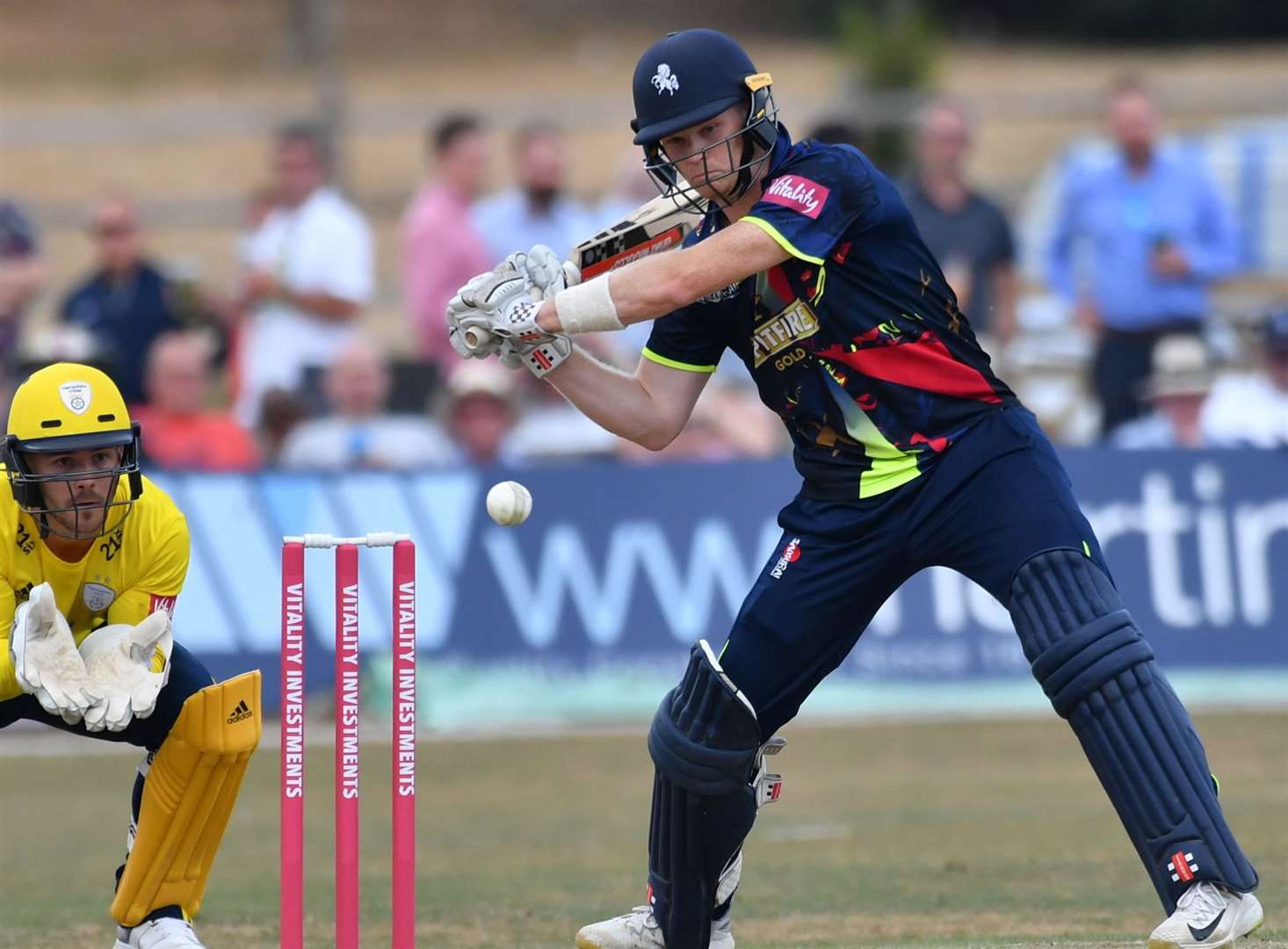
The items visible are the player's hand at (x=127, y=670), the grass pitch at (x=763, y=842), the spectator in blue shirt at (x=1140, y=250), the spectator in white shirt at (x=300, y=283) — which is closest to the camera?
the player's hand at (x=127, y=670)

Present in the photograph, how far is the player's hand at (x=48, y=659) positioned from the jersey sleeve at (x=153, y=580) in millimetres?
252

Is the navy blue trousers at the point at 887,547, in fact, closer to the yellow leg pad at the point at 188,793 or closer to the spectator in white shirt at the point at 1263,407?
the yellow leg pad at the point at 188,793

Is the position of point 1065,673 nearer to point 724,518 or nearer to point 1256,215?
point 724,518

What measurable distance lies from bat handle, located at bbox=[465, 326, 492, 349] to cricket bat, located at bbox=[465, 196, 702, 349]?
19.4 inches

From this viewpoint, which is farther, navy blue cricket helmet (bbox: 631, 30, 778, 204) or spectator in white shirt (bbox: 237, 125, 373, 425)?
spectator in white shirt (bbox: 237, 125, 373, 425)

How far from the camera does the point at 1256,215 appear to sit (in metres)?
20.8

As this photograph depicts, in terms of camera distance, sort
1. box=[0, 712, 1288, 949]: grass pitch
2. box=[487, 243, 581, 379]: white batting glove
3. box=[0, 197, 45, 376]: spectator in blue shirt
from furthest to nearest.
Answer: box=[0, 197, 45, 376]: spectator in blue shirt
box=[0, 712, 1288, 949]: grass pitch
box=[487, 243, 581, 379]: white batting glove

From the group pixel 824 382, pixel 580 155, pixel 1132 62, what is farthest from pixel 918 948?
pixel 1132 62

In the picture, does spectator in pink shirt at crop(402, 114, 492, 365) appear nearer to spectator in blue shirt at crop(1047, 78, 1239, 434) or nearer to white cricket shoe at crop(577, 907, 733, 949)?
spectator in blue shirt at crop(1047, 78, 1239, 434)

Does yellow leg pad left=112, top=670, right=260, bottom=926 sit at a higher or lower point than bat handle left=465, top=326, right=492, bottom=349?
lower

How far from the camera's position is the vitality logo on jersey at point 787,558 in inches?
208

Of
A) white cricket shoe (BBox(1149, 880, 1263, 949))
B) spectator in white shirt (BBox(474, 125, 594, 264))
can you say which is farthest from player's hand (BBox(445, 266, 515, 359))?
spectator in white shirt (BBox(474, 125, 594, 264))

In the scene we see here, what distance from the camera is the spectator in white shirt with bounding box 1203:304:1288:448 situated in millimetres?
10742

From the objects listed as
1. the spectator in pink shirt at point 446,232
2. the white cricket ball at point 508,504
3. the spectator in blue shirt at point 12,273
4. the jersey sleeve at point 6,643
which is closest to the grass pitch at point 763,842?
the jersey sleeve at point 6,643
